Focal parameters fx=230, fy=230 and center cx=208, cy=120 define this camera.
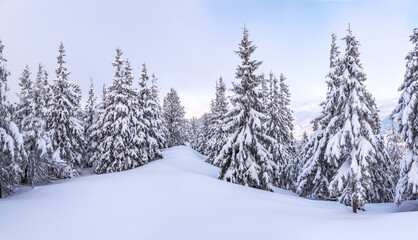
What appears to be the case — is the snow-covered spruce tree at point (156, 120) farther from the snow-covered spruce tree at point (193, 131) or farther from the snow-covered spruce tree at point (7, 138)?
the snow-covered spruce tree at point (193, 131)

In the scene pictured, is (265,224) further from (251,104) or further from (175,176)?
(251,104)

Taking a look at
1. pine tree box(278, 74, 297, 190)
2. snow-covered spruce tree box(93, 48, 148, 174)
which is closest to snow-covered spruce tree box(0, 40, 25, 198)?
snow-covered spruce tree box(93, 48, 148, 174)

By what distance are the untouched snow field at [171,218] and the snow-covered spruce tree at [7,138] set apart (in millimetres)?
2227

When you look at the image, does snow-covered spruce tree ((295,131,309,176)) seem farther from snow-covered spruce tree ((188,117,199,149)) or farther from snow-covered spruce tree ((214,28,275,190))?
snow-covered spruce tree ((188,117,199,149))

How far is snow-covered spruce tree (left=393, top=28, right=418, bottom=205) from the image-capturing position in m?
13.7

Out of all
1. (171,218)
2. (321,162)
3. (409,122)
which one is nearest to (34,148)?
(171,218)

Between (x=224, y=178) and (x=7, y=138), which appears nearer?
(x=7, y=138)

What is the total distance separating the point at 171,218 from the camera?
9203 millimetres

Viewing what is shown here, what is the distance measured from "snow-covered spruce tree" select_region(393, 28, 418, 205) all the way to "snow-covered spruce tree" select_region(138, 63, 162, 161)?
2260 centimetres

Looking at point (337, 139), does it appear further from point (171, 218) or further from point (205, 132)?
point (205, 132)

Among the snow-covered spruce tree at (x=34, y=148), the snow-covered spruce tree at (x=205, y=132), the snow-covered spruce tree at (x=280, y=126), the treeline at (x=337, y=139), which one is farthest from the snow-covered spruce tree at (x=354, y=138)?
the snow-covered spruce tree at (x=205, y=132)

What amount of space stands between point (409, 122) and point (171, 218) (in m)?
15.1

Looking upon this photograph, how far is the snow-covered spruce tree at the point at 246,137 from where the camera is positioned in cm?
1755

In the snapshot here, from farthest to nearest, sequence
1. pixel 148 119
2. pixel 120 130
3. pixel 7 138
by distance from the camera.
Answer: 1. pixel 148 119
2. pixel 120 130
3. pixel 7 138
